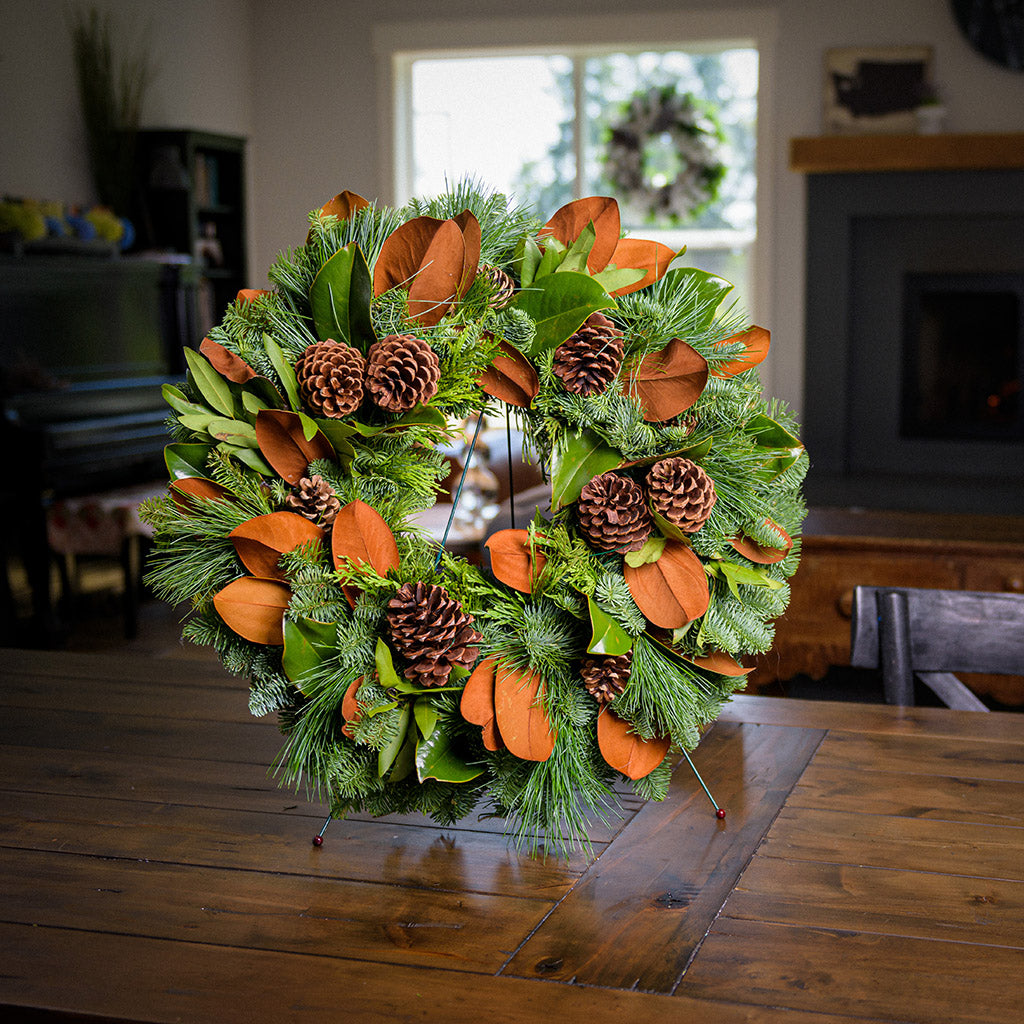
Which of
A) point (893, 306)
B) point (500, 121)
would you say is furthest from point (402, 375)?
point (500, 121)

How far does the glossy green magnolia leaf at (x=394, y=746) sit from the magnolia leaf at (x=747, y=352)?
375 millimetres

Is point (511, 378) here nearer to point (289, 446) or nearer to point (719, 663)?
point (289, 446)

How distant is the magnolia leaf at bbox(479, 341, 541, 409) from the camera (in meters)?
0.95

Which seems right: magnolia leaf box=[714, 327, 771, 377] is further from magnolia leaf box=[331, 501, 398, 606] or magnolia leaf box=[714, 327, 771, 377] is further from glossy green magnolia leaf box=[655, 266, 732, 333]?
magnolia leaf box=[331, 501, 398, 606]

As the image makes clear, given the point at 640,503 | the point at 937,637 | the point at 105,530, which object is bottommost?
the point at 105,530

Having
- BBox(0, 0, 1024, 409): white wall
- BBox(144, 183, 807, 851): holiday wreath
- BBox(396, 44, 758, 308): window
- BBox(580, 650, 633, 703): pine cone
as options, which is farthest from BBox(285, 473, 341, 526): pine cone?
BBox(396, 44, 758, 308): window

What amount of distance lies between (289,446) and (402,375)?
0.11 m

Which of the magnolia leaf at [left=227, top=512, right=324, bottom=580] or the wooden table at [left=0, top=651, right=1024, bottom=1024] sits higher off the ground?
the magnolia leaf at [left=227, top=512, right=324, bottom=580]

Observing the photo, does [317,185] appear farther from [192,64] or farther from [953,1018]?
[953,1018]

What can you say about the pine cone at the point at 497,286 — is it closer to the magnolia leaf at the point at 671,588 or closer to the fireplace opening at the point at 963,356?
the magnolia leaf at the point at 671,588

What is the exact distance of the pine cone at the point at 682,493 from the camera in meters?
0.92

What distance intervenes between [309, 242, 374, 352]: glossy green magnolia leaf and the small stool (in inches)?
130

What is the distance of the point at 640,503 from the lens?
0.92 meters

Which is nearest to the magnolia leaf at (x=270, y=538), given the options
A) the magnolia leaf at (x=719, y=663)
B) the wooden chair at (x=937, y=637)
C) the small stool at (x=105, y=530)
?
the magnolia leaf at (x=719, y=663)
